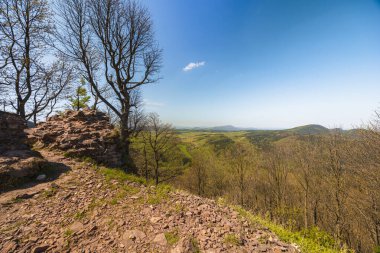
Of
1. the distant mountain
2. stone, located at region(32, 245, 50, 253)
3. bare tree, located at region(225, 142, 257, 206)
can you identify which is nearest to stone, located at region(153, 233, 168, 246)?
stone, located at region(32, 245, 50, 253)

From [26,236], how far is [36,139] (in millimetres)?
Answer: 7610

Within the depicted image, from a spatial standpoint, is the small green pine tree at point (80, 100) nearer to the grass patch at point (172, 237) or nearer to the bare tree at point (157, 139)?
the bare tree at point (157, 139)

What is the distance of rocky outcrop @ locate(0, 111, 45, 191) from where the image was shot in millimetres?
5546

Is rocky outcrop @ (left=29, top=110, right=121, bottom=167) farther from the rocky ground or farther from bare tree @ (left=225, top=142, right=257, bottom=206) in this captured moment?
bare tree @ (left=225, top=142, right=257, bottom=206)

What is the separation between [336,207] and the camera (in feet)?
51.5

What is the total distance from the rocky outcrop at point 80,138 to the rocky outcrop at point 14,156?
125 centimetres

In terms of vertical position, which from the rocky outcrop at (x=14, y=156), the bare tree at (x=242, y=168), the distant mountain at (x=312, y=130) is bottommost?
the bare tree at (x=242, y=168)

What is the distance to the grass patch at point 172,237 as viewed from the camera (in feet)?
12.0

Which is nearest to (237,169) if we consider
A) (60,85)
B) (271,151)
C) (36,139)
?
(271,151)

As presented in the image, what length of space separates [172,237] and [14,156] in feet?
24.0

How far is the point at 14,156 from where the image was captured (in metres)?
6.33

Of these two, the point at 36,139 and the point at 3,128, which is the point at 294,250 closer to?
the point at 3,128

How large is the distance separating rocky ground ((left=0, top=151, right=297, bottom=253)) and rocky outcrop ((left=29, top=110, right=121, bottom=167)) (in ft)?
8.22

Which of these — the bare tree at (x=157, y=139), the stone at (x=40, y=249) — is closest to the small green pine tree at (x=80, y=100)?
the bare tree at (x=157, y=139)
